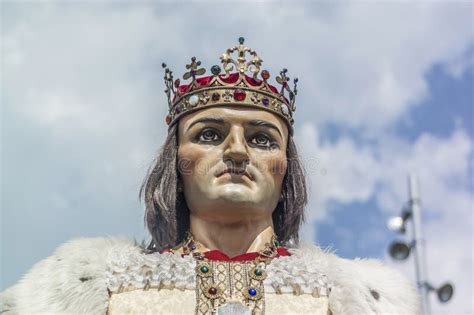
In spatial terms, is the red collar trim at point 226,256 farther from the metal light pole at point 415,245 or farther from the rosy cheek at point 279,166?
the metal light pole at point 415,245

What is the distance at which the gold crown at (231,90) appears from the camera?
6859 millimetres

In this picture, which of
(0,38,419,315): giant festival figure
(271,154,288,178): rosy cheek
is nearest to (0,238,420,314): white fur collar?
(0,38,419,315): giant festival figure

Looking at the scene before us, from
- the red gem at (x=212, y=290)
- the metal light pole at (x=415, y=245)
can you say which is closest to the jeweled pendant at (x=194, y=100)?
the red gem at (x=212, y=290)

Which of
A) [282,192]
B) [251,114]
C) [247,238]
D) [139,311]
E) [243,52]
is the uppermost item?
[243,52]

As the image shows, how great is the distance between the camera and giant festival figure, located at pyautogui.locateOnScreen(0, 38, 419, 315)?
6.02 metres

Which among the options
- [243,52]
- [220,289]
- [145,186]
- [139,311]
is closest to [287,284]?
[220,289]

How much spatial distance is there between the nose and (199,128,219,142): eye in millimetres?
147

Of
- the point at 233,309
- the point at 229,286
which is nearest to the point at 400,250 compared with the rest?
the point at 229,286

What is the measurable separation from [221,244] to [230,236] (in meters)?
0.09

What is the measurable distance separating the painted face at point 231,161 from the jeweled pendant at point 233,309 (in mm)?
778

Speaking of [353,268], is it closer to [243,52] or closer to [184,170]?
[184,170]

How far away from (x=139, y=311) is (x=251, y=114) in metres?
1.73

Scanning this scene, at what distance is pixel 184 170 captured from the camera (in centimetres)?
675

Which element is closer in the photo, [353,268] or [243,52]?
[353,268]
